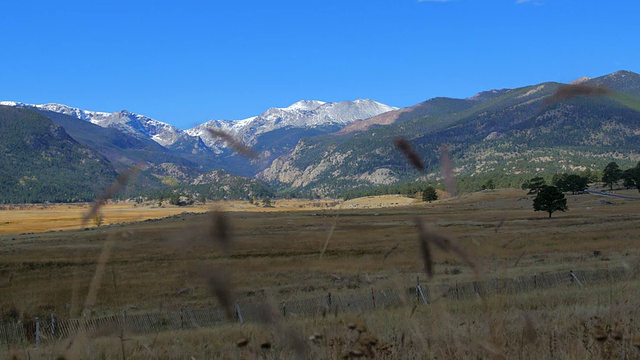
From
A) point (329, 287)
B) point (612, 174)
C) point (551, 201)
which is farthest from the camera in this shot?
point (612, 174)

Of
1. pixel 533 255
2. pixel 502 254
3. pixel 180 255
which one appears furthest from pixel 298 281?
pixel 502 254

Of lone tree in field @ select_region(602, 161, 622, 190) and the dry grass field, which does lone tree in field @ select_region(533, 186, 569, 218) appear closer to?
the dry grass field

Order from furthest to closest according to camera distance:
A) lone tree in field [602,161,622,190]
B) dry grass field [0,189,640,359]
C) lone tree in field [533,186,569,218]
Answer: lone tree in field [602,161,622,190]
lone tree in field [533,186,569,218]
dry grass field [0,189,640,359]

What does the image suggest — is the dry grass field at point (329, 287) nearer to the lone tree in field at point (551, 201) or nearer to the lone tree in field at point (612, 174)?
the lone tree in field at point (551, 201)

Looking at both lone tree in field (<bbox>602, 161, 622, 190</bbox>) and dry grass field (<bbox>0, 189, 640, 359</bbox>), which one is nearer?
dry grass field (<bbox>0, 189, 640, 359</bbox>)

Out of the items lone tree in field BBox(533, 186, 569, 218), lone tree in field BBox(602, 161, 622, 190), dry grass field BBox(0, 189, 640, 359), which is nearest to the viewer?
dry grass field BBox(0, 189, 640, 359)

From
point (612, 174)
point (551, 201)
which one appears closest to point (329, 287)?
point (551, 201)

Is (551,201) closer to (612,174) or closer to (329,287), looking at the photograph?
(329,287)

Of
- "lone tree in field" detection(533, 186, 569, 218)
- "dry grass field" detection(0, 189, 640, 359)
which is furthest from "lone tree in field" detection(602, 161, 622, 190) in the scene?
"lone tree in field" detection(533, 186, 569, 218)

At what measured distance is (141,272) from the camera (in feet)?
140

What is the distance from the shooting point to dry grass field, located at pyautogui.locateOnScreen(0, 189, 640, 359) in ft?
11.3

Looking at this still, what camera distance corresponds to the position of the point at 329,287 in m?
29.8

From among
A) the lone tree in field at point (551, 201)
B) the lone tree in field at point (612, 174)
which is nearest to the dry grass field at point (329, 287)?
the lone tree in field at point (551, 201)

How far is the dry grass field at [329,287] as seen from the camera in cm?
346
